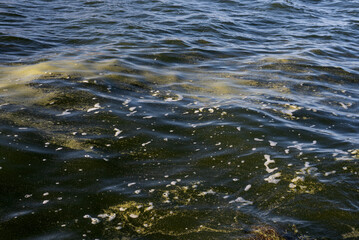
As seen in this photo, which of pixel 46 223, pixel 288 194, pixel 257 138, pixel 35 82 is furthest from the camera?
pixel 35 82

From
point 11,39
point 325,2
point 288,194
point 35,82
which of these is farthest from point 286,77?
point 325,2

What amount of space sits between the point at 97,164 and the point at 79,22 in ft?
29.1

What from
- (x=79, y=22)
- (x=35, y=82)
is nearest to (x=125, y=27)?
(x=79, y=22)

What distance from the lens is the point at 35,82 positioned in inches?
255

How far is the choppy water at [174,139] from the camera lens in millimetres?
3588

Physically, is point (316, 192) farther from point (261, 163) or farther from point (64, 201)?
point (64, 201)

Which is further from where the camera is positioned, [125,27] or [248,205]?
[125,27]

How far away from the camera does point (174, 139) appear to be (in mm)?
5074

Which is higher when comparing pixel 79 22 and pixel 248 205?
pixel 79 22

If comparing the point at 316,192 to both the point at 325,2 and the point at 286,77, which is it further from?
the point at 325,2

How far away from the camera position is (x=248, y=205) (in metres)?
3.82

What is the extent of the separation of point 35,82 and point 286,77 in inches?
195

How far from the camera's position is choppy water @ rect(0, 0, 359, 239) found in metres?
3.59

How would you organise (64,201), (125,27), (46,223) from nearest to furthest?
(46,223)
(64,201)
(125,27)
